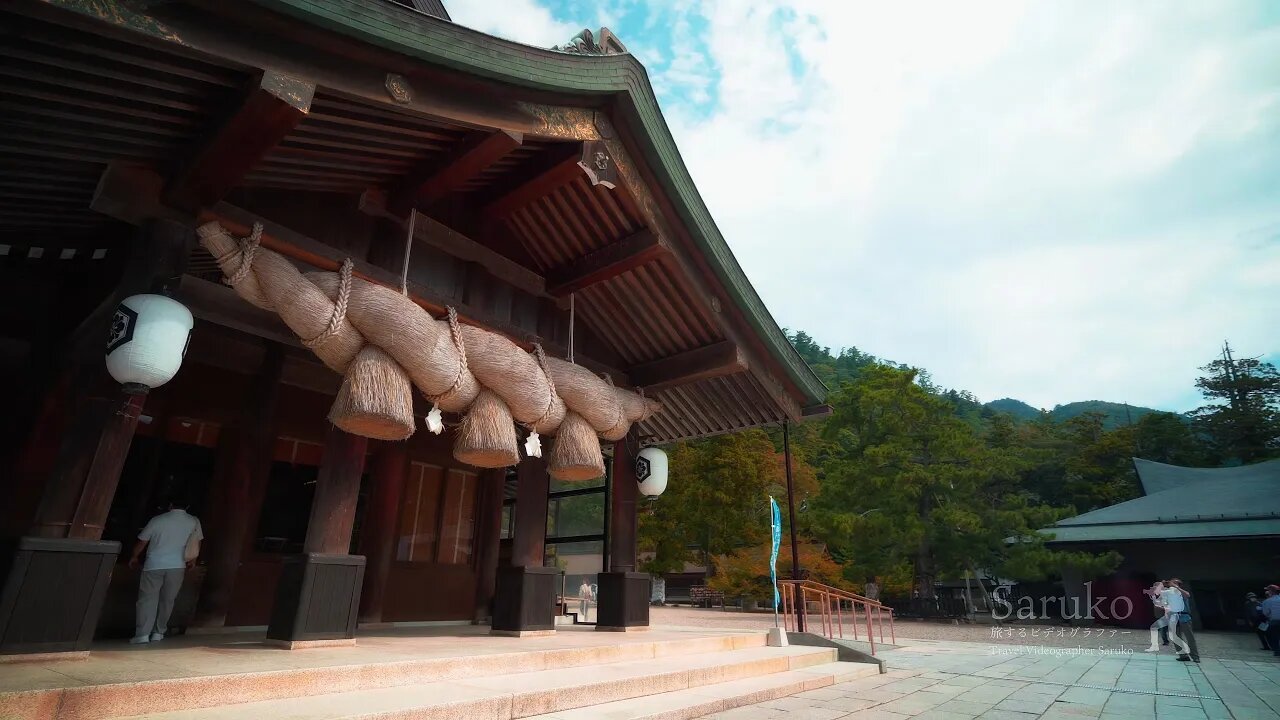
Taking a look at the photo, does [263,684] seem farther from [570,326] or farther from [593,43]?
[593,43]

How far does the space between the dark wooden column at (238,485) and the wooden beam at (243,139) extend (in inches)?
109

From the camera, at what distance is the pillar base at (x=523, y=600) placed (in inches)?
229

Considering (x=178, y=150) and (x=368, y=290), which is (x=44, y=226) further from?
(x=368, y=290)

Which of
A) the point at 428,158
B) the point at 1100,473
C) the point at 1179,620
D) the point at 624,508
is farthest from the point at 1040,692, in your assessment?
the point at 1100,473

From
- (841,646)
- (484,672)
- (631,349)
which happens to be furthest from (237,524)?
(841,646)

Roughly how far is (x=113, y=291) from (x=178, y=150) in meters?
1.00

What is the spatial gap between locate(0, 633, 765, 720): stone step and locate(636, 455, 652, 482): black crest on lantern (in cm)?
264

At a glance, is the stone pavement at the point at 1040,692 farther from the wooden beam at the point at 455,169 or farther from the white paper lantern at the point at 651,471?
the wooden beam at the point at 455,169

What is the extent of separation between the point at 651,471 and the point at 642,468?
0.43ft

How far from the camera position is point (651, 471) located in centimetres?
737

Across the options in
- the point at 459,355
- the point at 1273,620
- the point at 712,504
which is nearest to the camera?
the point at 459,355

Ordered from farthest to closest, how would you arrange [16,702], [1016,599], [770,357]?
[1016,599] → [770,357] → [16,702]

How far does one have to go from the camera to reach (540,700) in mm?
3576

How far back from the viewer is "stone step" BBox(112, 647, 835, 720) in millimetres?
2842
